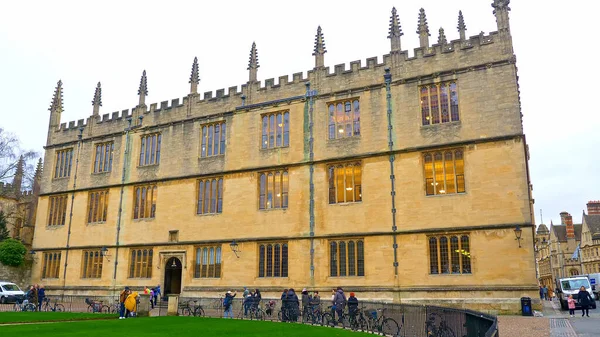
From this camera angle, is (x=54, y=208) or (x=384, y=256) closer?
(x=384, y=256)

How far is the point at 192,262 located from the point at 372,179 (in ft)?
36.5

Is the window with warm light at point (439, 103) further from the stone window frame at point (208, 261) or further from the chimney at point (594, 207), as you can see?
the chimney at point (594, 207)

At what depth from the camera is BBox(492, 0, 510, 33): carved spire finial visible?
2188cm

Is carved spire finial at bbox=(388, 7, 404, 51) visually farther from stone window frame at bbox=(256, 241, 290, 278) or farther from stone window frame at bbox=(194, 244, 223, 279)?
stone window frame at bbox=(194, 244, 223, 279)

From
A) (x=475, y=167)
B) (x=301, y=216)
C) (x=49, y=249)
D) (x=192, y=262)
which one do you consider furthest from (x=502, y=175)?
(x=49, y=249)

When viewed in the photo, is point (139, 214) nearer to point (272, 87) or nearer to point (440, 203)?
point (272, 87)

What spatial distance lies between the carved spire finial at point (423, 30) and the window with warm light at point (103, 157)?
20295 millimetres

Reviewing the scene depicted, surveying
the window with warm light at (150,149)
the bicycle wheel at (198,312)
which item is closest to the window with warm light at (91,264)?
the window with warm light at (150,149)

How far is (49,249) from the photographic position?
31906 mm

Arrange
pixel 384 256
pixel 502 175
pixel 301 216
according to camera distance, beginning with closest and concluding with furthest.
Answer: pixel 502 175, pixel 384 256, pixel 301 216

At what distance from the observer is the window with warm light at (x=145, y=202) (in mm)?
28984

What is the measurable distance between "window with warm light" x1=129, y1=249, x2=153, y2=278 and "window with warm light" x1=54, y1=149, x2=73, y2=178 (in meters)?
8.60

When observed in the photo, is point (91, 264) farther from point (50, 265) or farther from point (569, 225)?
point (569, 225)

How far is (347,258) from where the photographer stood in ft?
75.8
